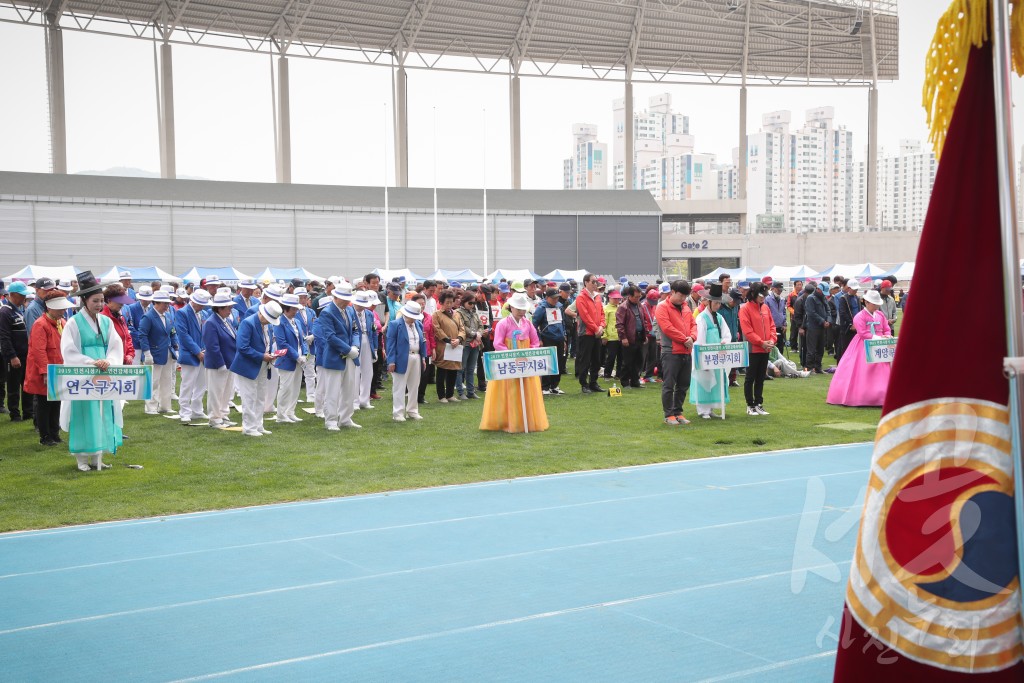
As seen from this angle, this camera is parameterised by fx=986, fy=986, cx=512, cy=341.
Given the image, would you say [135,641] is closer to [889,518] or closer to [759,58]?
[889,518]

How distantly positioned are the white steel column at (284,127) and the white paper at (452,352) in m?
34.1

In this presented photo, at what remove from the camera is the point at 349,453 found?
11156 mm

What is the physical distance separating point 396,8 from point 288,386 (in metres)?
36.7

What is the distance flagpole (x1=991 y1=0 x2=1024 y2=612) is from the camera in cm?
249

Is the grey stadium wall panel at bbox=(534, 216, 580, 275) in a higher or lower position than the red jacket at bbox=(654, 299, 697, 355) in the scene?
higher

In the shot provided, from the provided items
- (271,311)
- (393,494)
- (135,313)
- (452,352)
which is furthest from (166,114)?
(393,494)

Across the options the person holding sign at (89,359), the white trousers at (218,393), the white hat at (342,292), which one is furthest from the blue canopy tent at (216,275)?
the person holding sign at (89,359)

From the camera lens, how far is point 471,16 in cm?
4812

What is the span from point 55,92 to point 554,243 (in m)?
23.7

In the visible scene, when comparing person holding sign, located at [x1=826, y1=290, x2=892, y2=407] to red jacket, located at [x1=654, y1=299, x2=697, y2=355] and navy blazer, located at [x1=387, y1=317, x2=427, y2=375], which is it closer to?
red jacket, located at [x1=654, y1=299, x2=697, y2=355]

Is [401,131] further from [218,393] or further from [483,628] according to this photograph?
[483,628]

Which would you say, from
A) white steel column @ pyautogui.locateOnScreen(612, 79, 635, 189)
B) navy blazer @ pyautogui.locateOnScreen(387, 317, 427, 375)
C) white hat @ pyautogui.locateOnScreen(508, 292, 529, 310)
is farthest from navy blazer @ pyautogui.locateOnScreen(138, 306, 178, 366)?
white steel column @ pyautogui.locateOnScreen(612, 79, 635, 189)

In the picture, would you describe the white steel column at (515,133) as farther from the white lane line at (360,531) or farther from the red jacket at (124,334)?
the white lane line at (360,531)

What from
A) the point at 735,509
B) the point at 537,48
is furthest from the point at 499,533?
the point at 537,48
